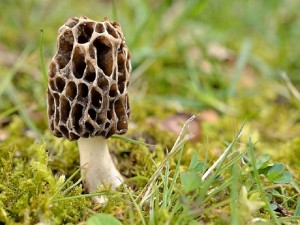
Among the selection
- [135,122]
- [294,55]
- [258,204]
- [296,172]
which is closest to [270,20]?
[294,55]

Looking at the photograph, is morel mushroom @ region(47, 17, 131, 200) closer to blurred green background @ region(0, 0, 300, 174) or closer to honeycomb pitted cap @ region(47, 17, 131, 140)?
honeycomb pitted cap @ region(47, 17, 131, 140)

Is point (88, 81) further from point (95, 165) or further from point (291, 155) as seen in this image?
point (291, 155)

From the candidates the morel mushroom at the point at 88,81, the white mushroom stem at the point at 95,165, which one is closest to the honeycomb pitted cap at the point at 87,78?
the morel mushroom at the point at 88,81

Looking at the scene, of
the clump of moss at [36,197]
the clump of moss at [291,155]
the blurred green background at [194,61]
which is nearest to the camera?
the clump of moss at [36,197]

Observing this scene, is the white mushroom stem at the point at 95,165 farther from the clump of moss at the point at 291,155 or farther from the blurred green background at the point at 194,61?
the clump of moss at the point at 291,155

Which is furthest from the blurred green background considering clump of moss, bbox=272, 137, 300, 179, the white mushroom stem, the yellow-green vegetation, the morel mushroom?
the morel mushroom

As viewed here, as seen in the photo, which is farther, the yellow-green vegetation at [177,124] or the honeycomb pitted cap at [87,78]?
the honeycomb pitted cap at [87,78]

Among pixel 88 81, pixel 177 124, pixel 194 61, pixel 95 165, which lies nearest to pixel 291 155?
pixel 177 124
